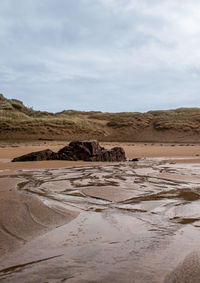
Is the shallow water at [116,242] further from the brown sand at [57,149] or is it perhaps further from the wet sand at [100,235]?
the brown sand at [57,149]

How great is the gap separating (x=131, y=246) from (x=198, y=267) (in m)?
0.44

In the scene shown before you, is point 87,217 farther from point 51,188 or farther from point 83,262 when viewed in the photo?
point 51,188

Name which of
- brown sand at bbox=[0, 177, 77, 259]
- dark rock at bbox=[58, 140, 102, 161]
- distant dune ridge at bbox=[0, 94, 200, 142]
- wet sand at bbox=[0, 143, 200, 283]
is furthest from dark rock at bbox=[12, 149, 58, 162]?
distant dune ridge at bbox=[0, 94, 200, 142]

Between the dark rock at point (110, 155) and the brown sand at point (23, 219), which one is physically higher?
the dark rock at point (110, 155)

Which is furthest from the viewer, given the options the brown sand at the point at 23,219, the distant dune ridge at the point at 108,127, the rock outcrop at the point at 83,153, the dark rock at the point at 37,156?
the distant dune ridge at the point at 108,127

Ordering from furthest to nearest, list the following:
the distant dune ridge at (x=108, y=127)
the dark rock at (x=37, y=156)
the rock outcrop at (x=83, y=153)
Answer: the distant dune ridge at (x=108, y=127), the rock outcrop at (x=83, y=153), the dark rock at (x=37, y=156)

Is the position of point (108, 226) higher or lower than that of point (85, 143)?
lower

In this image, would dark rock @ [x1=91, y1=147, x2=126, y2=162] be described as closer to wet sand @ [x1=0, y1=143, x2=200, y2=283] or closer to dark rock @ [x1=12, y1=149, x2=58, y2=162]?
dark rock @ [x1=12, y1=149, x2=58, y2=162]

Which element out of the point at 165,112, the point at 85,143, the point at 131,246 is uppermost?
the point at 165,112

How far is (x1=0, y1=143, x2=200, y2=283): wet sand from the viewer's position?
52.4 inches

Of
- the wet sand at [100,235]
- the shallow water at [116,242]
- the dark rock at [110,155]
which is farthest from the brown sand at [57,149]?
the shallow water at [116,242]

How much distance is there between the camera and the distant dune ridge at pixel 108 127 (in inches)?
1201

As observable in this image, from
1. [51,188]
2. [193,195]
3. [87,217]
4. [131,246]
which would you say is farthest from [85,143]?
[131,246]

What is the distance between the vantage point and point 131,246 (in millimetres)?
1680
